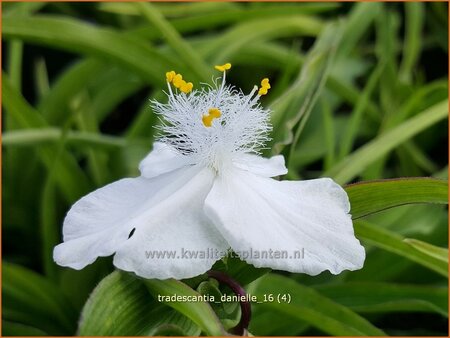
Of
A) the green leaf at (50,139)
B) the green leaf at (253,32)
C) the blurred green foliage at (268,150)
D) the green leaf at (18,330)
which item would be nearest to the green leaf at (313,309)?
the blurred green foliage at (268,150)

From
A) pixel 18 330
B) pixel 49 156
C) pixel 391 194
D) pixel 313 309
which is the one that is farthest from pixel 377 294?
pixel 49 156

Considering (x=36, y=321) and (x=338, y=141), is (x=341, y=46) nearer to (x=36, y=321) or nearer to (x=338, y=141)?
(x=338, y=141)

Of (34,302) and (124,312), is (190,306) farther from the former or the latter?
(34,302)

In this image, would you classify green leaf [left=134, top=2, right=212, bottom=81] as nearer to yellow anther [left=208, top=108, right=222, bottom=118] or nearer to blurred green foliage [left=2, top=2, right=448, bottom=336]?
blurred green foliage [left=2, top=2, right=448, bottom=336]

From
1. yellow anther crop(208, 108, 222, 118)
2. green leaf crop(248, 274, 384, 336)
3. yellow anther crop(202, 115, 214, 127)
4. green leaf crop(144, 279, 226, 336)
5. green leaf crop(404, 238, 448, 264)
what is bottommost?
green leaf crop(248, 274, 384, 336)

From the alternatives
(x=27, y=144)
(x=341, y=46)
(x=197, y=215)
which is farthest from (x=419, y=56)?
(x=197, y=215)

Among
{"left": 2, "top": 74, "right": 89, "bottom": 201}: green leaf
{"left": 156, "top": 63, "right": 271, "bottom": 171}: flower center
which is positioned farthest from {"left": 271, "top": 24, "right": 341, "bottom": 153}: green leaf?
{"left": 2, "top": 74, "right": 89, "bottom": 201}: green leaf
